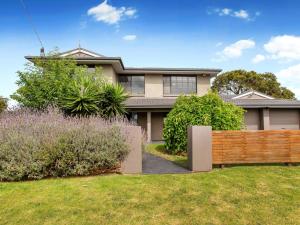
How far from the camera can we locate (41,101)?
1448cm

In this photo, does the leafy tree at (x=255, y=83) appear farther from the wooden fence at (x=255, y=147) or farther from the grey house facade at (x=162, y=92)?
the wooden fence at (x=255, y=147)

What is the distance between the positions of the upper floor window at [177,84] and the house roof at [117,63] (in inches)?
29.3

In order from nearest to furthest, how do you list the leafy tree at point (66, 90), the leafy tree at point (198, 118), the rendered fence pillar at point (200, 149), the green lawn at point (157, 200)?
the green lawn at point (157, 200) < the rendered fence pillar at point (200, 149) < the leafy tree at point (66, 90) < the leafy tree at point (198, 118)

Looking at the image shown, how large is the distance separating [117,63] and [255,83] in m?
31.2

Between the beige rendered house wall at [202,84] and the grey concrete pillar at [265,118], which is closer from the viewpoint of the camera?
the grey concrete pillar at [265,118]

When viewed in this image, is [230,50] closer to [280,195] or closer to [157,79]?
[157,79]

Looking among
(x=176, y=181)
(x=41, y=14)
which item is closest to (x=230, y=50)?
(x=41, y=14)

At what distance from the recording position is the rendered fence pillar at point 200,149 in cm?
939

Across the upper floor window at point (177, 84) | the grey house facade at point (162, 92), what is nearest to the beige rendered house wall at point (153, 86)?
the grey house facade at point (162, 92)

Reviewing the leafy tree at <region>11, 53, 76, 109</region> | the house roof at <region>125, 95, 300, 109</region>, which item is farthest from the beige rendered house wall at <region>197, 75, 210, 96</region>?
the leafy tree at <region>11, 53, 76, 109</region>

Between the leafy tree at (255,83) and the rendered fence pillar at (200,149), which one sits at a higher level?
the leafy tree at (255,83)

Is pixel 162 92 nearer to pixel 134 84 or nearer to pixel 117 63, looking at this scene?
pixel 134 84

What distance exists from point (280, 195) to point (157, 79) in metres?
18.8

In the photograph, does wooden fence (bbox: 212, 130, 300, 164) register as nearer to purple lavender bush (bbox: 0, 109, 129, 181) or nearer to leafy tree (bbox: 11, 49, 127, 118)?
purple lavender bush (bbox: 0, 109, 129, 181)
